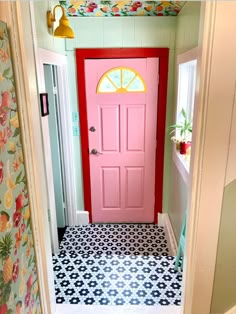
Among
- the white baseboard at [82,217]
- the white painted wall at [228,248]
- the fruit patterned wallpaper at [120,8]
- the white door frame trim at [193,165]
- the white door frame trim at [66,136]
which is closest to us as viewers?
the white door frame trim at [193,165]

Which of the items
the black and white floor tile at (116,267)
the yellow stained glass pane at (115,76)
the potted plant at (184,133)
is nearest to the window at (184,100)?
the potted plant at (184,133)

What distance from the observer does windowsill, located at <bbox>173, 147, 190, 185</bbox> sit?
7.07 feet

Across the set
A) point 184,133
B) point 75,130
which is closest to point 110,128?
point 75,130

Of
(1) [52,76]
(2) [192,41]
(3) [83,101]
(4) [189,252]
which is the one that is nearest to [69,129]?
(3) [83,101]

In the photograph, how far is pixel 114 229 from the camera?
3.06 meters

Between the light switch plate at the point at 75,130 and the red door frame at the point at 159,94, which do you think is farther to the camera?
the light switch plate at the point at 75,130

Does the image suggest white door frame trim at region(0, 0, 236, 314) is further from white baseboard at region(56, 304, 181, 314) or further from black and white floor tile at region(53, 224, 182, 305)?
black and white floor tile at region(53, 224, 182, 305)

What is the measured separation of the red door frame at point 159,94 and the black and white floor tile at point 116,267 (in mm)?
A: 420

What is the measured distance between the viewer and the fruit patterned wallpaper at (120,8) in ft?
7.47

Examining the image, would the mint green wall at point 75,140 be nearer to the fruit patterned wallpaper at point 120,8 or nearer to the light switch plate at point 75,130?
the light switch plate at point 75,130

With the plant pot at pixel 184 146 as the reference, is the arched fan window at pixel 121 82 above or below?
above

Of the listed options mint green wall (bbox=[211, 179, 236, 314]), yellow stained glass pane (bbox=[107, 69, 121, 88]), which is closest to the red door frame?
yellow stained glass pane (bbox=[107, 69, 121, 88])

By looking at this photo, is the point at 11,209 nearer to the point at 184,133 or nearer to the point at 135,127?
the point at 184,133

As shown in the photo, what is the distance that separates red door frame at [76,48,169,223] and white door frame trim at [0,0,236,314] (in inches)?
56.8
